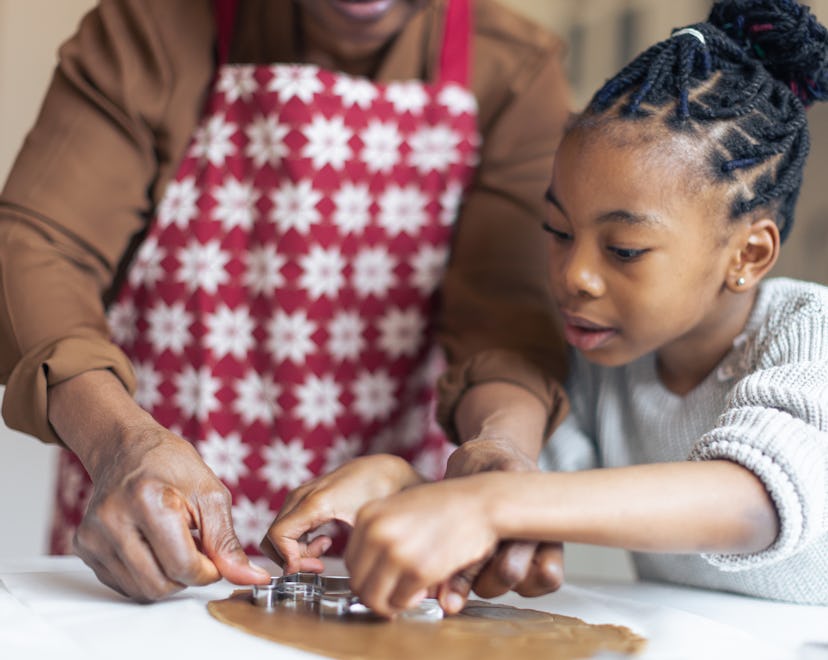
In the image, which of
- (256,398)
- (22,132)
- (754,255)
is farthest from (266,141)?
(22,132)

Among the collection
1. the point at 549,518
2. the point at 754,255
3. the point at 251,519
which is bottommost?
the point at 251,519

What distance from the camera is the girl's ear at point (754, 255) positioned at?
91 centimetres

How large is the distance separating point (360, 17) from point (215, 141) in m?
0.21

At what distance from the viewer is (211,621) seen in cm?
67

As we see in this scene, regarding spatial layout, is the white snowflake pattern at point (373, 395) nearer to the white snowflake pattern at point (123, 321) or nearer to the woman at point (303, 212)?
the woman at point (303, 212)

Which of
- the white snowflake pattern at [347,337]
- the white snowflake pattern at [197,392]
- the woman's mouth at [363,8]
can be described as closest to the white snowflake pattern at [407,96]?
the woman's mouth at [363,8]

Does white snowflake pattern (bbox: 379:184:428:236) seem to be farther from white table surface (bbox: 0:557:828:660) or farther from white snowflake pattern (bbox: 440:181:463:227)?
white table surface (bbox: 0:557:828:660)

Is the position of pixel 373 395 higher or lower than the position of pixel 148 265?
lower

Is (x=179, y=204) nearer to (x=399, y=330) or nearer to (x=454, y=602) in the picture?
(x=399, y=330)

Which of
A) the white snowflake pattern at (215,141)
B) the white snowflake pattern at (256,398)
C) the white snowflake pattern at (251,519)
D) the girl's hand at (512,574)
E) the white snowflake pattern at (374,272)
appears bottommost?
the white snowflake pattern at (251,519)

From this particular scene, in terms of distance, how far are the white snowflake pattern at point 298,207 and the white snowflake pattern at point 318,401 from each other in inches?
6.1

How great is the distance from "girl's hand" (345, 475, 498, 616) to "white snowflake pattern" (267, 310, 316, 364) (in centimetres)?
45

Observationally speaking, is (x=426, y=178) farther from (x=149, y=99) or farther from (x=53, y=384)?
(x=53, y=384)

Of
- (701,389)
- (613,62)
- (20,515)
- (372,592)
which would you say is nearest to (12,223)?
(372,592)
